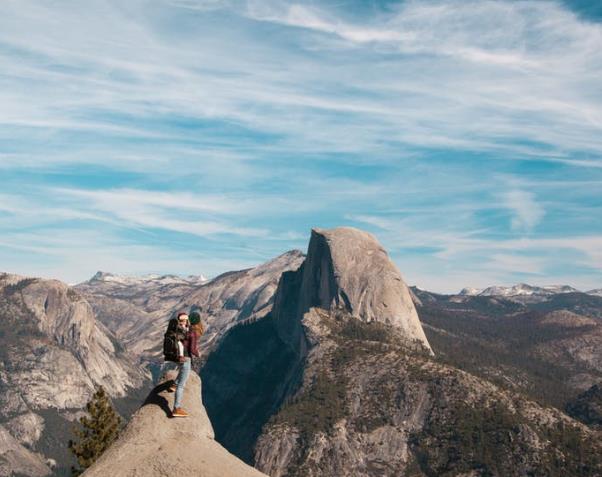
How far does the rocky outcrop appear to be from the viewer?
103 feet

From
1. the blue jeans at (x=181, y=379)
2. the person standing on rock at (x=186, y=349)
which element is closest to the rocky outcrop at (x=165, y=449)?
the person standing on rock at (x=186, y=349)

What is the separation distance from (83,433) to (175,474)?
237 feet

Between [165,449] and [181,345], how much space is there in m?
4.68

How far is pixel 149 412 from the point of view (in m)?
35.3

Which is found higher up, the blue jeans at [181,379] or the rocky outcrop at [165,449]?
the blue jeans at [181,379]

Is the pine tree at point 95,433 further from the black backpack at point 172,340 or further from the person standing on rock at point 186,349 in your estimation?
the black backpack at point 172,340

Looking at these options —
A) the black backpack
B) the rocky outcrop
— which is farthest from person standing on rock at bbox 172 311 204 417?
the rocky outcrop

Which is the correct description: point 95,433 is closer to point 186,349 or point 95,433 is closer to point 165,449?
point 186,349

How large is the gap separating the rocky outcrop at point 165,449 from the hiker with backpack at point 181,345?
981mm

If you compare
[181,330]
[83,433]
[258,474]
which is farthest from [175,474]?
[83,433]

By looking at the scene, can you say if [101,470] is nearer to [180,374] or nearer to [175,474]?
[175,474]

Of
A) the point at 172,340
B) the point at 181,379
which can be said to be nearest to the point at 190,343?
the point at 172,340

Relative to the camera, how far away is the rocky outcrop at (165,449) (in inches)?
1232

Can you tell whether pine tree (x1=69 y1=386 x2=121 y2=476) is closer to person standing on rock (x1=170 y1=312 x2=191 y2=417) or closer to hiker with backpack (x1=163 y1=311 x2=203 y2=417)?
person standing on rock (x1=170 y1=312 x2=191 y2=417)
